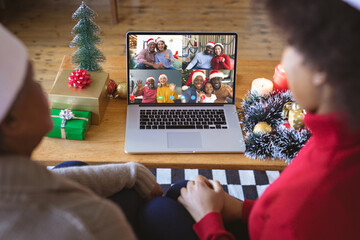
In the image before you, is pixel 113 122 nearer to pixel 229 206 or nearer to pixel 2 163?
pixel 229 206

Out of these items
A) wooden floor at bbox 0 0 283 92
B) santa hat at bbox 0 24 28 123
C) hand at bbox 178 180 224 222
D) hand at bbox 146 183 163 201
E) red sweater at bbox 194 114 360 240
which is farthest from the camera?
wooden floor at bbox 0 0 283 92

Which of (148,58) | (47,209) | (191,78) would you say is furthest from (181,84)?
(47,209)

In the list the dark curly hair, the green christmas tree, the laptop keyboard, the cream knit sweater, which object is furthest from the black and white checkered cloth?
the dark curly hair

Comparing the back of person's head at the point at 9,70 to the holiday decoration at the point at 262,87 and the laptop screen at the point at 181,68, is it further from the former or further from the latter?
the holiday decoration at the point at 262,87

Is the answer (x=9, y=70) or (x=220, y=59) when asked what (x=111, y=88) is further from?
(x=9, y=70)

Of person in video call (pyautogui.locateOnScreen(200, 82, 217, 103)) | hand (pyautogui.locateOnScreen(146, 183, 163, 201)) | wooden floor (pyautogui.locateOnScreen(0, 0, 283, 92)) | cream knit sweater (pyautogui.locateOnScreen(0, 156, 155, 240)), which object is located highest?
cream knit sweater (pyautogui.locateOnScreen(0, 156, 155, 240))

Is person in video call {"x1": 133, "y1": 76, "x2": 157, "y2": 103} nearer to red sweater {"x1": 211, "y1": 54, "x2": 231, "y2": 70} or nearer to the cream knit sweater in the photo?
red sweater {"x1": 211, "y1": 54, "x2": 231, "y2": 70}

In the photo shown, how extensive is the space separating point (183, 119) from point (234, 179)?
0.73 meters

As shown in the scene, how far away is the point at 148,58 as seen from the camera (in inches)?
57.0

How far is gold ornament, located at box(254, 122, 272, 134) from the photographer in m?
1.32

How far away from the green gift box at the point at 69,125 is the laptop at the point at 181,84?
0.49ft

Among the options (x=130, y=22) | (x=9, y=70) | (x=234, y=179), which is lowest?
(x=234, y=179)

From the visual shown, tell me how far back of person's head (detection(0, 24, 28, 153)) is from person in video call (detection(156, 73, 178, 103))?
2.70 ft

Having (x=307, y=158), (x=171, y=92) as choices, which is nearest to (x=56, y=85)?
(x=171, y=92)
